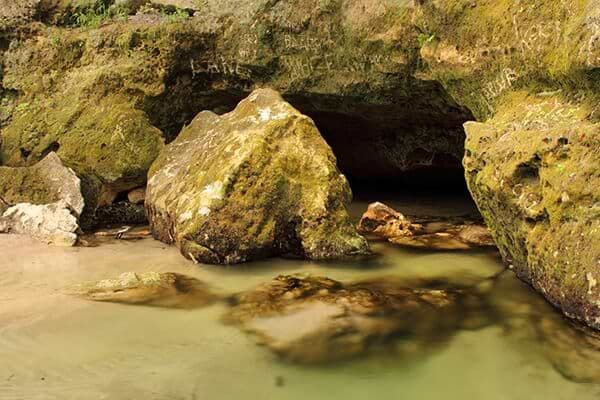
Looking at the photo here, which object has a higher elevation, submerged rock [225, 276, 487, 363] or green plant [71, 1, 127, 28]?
green plant [71, 1, 127, 28]

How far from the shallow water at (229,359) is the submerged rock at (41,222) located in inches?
62.5

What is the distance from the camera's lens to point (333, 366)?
3.64 m

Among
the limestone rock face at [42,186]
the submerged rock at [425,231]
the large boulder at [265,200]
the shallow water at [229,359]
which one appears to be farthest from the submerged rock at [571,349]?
the limestone rock face at [42,186]

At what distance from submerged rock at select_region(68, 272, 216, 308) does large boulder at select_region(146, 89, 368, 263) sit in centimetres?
76

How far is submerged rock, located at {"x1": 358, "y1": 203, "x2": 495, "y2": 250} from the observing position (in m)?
6.95

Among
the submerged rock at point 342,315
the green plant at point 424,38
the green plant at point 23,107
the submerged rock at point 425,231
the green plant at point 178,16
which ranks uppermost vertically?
the green plant at point 178,16

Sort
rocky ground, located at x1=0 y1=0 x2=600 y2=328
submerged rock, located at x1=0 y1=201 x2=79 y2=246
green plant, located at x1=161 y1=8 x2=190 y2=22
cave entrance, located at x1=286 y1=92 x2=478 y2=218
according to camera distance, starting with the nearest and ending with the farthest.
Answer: rocky ground, located at x1=0 y1=0 x2=600 y2=328, submerged rock, located at x1=0 y1=201 x2=79 y2=246, green plant, located at x1=161 y1=8 x2=190 y2=22, cave entrance, located at x1=286 y1=92 x2=478 y2=218

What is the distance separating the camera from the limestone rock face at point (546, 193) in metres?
4.14

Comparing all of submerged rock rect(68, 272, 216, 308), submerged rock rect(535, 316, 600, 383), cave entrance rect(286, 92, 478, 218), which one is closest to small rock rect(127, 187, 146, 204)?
cave entrance rect(286, 92, 478, 218)

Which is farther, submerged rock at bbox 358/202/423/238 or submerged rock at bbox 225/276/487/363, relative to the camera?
submerged rock at bbox 358/202/423/238

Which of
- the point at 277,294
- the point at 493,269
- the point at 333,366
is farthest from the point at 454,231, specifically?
the point at 333,366

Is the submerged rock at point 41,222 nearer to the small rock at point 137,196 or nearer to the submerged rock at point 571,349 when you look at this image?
the small rock at point 137,196

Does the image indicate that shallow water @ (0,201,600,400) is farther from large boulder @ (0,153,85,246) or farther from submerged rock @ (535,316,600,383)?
large boulder @ (0,153,85,246)

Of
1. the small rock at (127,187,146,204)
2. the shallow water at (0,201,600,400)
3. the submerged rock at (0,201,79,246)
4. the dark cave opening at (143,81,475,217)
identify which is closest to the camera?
the shallow water at (0,201,600,400)
